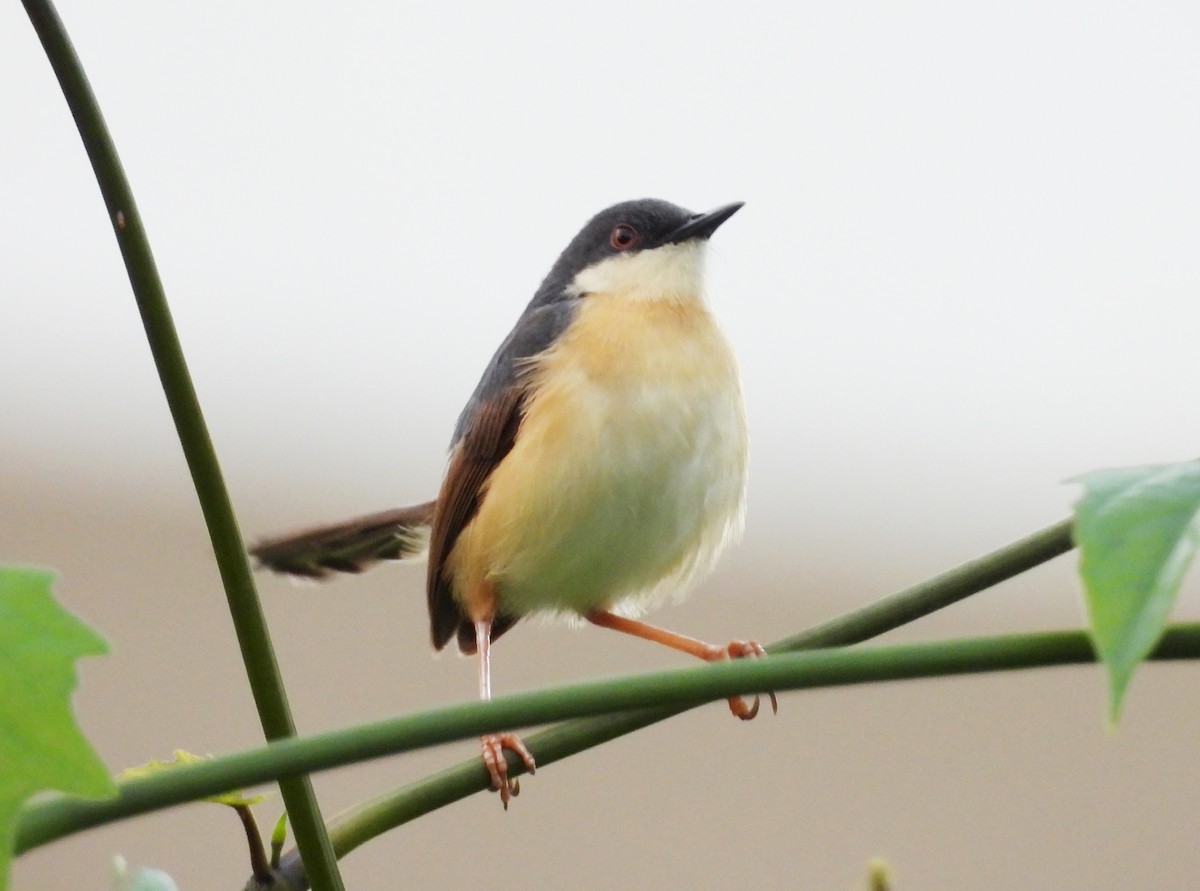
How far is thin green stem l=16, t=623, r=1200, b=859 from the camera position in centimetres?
67

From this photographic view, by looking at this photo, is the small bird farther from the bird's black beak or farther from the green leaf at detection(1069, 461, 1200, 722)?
the green leaf at detection(1069, 461, 1200, 722)

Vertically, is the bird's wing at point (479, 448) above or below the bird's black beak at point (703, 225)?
below

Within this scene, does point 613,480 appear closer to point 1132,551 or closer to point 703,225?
point 703,225

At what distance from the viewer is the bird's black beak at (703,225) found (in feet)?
11.3

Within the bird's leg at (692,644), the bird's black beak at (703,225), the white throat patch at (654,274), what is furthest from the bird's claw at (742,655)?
the bird's black beak at (703,225)

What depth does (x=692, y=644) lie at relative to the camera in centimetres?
299

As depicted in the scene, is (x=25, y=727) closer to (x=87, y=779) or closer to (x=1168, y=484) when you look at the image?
(x=87, y=779)

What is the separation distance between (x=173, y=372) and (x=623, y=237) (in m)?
2.75

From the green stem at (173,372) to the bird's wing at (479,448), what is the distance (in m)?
1.98

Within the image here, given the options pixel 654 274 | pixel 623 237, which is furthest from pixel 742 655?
pixel 623 237

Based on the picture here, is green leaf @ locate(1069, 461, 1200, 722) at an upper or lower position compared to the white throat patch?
upper

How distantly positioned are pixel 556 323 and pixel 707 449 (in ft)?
1.90

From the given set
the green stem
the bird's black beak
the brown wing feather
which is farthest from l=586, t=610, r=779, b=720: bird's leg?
the green stem

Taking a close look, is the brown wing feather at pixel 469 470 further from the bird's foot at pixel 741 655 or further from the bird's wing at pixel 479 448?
the bird's foot at pixel 741 655
